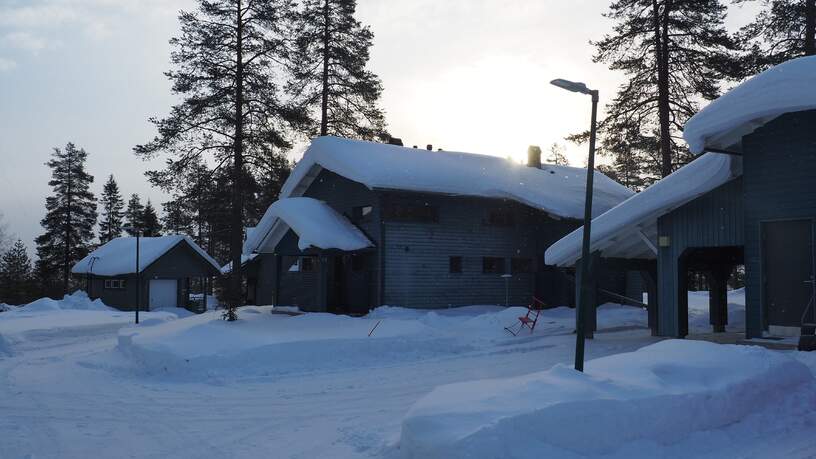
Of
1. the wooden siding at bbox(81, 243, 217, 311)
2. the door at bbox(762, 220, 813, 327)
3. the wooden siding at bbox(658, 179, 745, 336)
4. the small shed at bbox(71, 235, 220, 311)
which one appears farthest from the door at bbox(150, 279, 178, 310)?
the door at bbox(762, 220, 813, 327)

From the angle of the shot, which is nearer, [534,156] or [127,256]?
[534,156]

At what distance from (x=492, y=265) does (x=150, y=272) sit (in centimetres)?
2297

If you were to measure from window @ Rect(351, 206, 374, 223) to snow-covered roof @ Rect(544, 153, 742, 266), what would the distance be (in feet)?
26.4

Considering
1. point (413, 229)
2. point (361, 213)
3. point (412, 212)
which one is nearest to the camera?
point (413, 229)

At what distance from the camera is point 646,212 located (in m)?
15.9

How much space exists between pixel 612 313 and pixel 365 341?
12364mm

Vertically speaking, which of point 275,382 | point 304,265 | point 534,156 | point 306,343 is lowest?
point 275,382

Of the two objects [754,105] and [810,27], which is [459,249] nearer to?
[754,105]

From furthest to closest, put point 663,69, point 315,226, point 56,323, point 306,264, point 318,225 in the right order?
point 663,69 < point 306,264 < point 56,323 < point 318,225 < point 315,226

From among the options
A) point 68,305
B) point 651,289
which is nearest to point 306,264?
point 651,289

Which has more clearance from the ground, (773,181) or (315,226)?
(773,181)

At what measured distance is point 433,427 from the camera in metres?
6.45

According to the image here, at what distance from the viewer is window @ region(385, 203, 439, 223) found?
75.2 ft

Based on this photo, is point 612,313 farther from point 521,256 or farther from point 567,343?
point 567,343
